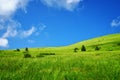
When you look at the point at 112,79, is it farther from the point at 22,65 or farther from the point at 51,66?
the point at 22,65

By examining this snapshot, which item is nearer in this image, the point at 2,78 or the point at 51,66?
the point at 2,78

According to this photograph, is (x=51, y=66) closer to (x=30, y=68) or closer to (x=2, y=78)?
(x=30, y=68)

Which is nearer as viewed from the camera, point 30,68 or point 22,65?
point 30,68

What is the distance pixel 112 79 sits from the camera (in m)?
14.4

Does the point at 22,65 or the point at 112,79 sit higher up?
the point at 22,65

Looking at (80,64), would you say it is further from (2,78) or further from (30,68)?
(2,78)

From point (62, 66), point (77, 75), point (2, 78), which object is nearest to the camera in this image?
point (2, 78)

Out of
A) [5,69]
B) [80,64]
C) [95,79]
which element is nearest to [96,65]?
[80,64]

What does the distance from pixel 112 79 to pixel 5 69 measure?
7489mm

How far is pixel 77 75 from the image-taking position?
1523 centimetres

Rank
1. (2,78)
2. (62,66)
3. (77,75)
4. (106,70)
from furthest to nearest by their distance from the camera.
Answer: (62,66)
(106,70)
(77,75)
(2,78)

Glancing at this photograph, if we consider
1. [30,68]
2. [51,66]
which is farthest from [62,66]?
[30,68]

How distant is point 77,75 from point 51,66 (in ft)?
11.8

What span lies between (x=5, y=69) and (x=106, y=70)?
7.18 metres
